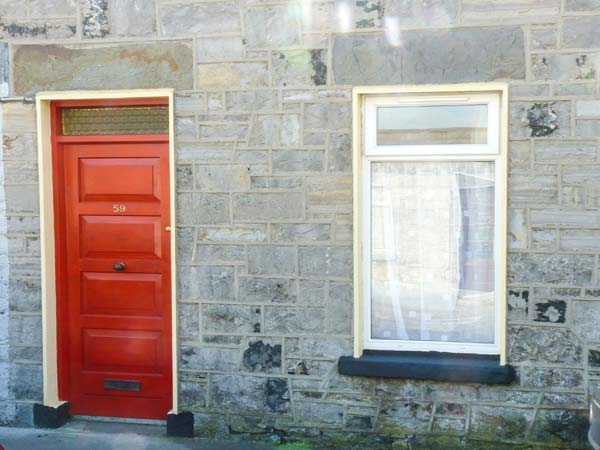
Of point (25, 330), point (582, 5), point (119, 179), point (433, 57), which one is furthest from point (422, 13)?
point (25, 330)

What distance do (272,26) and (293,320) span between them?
2206mm

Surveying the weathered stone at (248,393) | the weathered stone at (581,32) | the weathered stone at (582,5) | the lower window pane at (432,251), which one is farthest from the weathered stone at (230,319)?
the weathered stone at (582,5)

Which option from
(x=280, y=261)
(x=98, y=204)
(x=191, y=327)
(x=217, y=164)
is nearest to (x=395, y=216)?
(x=280, y=261)

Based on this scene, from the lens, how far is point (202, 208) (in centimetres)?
569

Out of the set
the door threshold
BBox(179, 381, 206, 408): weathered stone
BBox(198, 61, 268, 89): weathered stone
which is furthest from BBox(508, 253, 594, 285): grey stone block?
the door threshold

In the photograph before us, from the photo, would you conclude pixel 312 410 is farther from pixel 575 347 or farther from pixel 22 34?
pixel 22 34

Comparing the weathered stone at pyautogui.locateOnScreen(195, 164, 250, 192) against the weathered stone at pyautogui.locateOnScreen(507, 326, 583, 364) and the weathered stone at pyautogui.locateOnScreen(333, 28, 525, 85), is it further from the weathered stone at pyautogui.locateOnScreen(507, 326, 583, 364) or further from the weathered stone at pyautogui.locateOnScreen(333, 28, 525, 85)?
the weathered stone at pyautogui.locateOnScreen(507, 326, 583, 364)

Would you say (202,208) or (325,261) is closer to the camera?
(325,261)

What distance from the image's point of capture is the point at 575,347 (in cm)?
522

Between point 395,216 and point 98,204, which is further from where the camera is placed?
point 98,204

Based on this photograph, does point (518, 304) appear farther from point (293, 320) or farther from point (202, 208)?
point (202, 208)

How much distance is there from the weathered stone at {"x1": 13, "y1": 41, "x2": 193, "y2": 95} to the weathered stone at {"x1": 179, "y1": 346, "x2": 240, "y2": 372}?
6.66ft

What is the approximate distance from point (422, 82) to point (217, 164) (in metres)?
1.64

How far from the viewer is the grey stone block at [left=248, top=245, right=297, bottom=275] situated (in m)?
5.58
